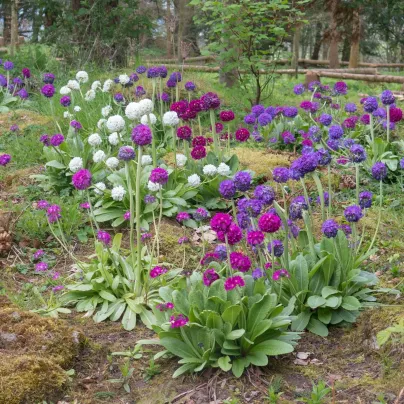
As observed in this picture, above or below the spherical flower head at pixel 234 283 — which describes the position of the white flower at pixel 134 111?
above

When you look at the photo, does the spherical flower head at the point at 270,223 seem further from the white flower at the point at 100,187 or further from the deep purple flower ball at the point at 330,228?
the white flower at the point at 100,187

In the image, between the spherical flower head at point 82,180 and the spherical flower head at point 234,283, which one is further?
the spherical flower head at point 82,180

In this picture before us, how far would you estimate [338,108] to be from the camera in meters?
7.36

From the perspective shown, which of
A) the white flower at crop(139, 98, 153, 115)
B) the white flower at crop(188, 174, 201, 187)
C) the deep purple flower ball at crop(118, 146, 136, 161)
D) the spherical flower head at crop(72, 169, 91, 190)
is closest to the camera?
the deep purple flower ball at crop(118, 146, 136, 161)

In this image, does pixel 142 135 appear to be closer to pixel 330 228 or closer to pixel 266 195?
pixel 266 195

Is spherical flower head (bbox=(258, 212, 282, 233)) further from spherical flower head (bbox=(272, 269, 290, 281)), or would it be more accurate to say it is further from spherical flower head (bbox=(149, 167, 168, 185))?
spherical flower head (bbox=(149, 167, 168, 185))

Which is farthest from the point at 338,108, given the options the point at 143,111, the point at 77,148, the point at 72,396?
A: the point at 72,396

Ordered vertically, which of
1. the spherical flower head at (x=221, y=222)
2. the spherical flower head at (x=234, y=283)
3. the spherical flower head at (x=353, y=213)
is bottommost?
the spherical flower head at (x=234, y=283)

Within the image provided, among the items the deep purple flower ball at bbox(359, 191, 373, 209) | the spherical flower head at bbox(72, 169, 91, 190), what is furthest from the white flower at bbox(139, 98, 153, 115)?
the deep purple flower ball at bbox(359, 191, 373, 209)

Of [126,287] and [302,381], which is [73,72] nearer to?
[126,287]

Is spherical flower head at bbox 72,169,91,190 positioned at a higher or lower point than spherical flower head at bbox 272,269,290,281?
higher

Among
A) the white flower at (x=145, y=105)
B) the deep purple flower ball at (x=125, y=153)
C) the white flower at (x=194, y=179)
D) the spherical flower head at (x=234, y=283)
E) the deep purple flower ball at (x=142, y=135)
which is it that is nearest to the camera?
the spherical flower head at (x=234, y=283)

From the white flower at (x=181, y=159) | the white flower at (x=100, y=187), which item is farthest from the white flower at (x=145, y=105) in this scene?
the white flower at (x=181, y=159)

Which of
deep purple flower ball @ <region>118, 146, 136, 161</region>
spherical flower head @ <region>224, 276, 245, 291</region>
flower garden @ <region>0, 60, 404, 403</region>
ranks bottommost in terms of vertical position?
flower garden @ <region>0, 60, 404, 403</region>
